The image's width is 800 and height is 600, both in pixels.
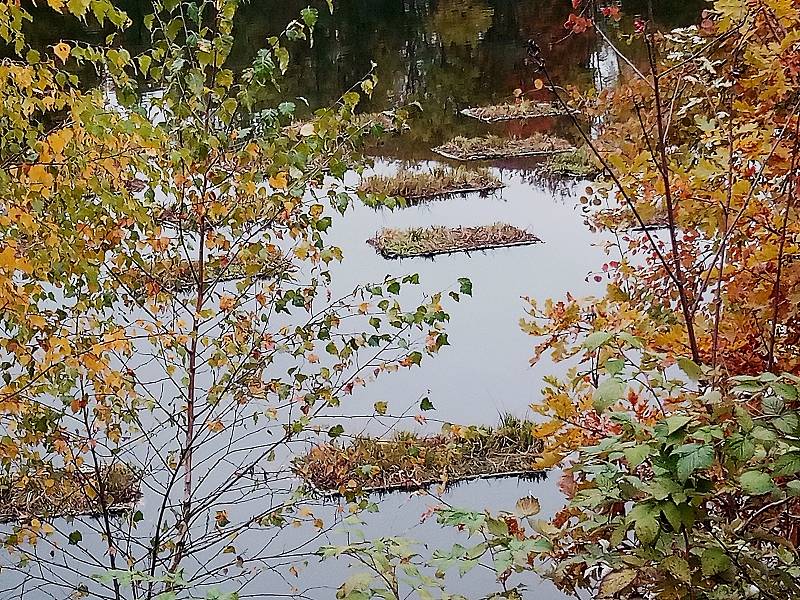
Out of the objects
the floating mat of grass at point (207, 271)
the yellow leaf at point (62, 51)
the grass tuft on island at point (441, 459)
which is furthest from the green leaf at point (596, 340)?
the grass tuft on island at point (441, 459)

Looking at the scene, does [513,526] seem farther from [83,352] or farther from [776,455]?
[83,352]

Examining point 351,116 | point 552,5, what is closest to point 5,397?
point 351,116

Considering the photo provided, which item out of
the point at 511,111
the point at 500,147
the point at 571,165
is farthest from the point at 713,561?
the point at 511,111

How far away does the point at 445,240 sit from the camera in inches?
213

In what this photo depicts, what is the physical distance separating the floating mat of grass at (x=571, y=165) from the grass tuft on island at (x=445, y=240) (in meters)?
1.22

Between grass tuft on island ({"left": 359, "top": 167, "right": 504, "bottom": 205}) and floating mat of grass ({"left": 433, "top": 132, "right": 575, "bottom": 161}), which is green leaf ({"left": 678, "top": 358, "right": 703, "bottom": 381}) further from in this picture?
floating mat of grass ({"left": 433, "top": 132, "right": 575, "bottom": 161})

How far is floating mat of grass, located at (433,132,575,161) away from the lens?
7.32m

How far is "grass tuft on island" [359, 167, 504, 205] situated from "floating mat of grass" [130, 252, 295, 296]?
14.7 feet

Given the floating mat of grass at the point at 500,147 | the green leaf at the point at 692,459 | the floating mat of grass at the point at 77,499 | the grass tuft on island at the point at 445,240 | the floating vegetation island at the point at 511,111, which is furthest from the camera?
the floating vegetation island at the point at 511,111

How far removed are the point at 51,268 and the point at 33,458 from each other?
1.41 feet

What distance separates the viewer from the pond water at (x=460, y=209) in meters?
3.08


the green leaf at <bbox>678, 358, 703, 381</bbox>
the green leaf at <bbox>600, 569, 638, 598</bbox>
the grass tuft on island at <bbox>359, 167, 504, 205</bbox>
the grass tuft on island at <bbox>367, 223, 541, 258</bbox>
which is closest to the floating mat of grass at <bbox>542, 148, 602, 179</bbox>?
the grass tuft on island at <bbox>359, 167, 504, 205</bbox>

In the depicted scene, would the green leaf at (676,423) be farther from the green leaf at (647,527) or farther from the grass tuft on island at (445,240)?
the grass tuft on island at (445,240)

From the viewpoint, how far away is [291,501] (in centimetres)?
174
